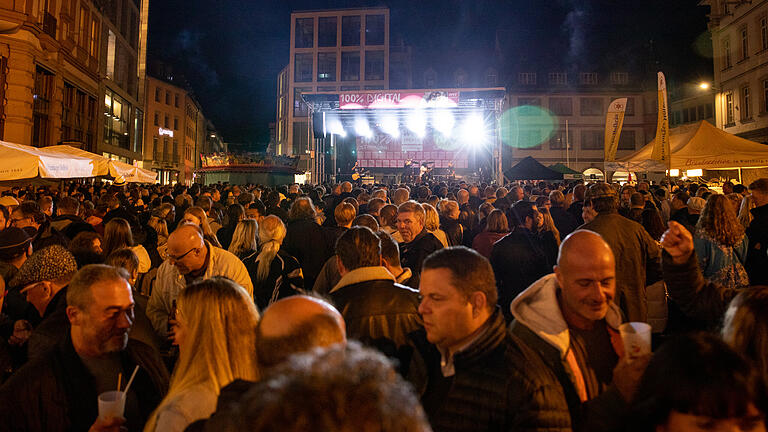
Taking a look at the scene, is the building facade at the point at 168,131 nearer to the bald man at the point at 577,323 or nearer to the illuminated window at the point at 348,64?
the illuminated window at the point at 348,64

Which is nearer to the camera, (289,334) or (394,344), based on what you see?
(289,334)

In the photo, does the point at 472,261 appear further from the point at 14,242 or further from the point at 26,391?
the point at 14,242

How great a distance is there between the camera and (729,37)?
2898cm

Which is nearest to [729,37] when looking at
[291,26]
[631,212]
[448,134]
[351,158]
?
[448,134]

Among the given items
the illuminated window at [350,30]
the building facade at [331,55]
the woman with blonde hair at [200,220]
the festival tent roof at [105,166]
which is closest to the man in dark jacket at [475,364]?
the woman with blonde hair at [200,220]

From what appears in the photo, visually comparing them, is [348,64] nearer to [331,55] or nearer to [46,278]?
[331,55]

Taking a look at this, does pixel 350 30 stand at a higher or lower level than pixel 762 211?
higher

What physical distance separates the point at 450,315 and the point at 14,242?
166 inches

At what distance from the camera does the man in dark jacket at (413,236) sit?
17.3 ft

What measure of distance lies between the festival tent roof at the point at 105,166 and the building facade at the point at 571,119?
40292 millimetres

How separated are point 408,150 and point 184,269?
27.6m

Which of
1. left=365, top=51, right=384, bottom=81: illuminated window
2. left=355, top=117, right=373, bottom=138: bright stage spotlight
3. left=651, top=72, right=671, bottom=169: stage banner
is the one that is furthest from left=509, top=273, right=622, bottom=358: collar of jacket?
left=365, top=51, right=384, bottom=81: illuminated window

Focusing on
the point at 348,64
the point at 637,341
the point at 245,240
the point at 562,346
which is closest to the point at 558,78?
the point at 348,64

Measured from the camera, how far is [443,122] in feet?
91.3
